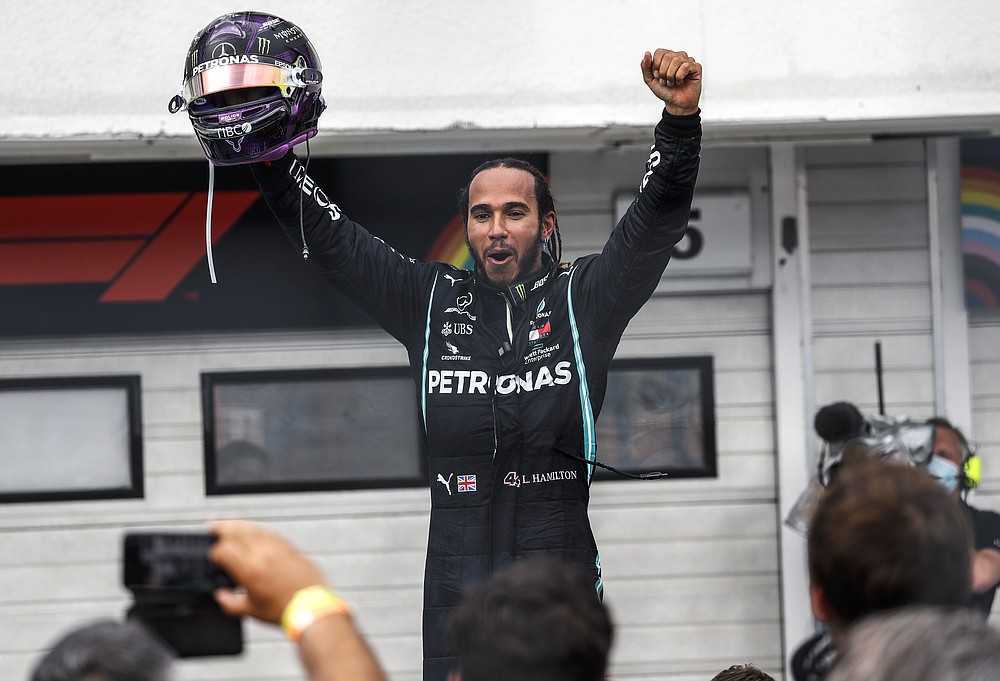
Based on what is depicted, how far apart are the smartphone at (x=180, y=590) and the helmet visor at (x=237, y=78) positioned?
1409 millimetres

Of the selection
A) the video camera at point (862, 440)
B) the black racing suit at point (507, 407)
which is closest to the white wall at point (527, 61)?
the video camera at point (862, 440)

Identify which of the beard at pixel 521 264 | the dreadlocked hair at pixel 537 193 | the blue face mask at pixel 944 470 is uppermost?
the dreadlocked hair at pixel 537 193

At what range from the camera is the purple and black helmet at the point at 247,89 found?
9.17 feet

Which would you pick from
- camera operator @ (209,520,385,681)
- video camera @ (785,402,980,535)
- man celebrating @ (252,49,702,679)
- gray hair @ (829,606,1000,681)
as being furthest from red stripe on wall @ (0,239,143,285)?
gray hair @ (829,606,1000,681)

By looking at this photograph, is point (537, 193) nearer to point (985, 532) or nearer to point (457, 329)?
point (457, 329)

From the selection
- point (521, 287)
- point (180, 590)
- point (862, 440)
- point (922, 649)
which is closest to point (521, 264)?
point (521, 287)

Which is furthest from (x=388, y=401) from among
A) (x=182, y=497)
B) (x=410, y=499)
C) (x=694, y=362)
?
(x=694, y=362)

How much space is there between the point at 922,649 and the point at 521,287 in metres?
1.85

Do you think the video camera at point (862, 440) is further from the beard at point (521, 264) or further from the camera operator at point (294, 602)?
the camera operator at point (294, 602)

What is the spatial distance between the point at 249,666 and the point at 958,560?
4235 millimetres

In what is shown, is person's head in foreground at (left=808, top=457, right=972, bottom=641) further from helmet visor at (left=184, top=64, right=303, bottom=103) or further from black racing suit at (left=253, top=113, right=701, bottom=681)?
helmet visor at (left=184, top=64, right=303, bottom=103)

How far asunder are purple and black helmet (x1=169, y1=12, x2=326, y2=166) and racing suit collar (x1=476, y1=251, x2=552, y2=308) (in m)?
0.65

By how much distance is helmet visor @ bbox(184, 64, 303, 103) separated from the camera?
2791 millimetres

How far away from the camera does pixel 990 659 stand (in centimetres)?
136
